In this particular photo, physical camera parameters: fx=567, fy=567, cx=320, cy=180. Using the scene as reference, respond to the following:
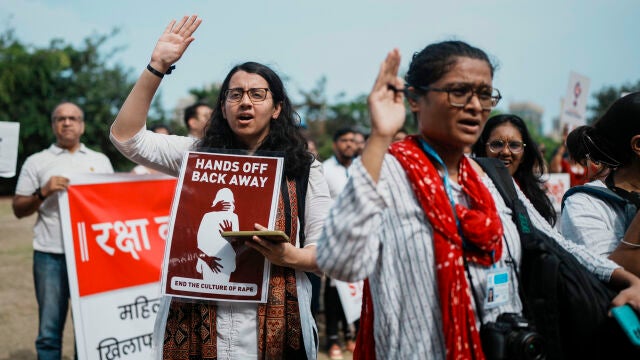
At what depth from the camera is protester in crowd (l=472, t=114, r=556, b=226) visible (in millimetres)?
3727

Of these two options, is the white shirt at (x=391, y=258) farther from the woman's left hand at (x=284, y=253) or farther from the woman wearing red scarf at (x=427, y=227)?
the woman's left hand at (x=284, y=253)

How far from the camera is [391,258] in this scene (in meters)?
1.62

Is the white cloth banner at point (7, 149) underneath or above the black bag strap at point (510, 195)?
above

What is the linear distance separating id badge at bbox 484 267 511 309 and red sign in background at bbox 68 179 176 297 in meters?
3.18

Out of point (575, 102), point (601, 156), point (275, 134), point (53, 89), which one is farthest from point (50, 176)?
point (53, 89)

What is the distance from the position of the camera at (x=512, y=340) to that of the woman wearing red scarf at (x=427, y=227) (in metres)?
0.04

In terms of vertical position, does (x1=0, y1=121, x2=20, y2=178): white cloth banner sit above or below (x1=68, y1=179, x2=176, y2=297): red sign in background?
above

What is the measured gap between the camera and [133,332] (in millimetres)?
4199

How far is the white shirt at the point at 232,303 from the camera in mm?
2205

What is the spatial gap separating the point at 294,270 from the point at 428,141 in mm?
867

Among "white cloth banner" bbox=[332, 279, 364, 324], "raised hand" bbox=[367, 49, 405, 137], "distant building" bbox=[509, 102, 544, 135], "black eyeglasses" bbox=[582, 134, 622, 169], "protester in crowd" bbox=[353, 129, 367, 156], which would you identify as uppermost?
"distant building" bbox=[509, 102, 544, 135]

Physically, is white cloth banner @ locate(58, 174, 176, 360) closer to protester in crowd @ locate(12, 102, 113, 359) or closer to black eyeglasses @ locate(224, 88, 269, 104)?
protester in crowd @ locate(12, 102, 113, 359)

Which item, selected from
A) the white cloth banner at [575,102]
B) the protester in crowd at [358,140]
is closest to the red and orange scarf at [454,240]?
the protester in crowd at [358,140]

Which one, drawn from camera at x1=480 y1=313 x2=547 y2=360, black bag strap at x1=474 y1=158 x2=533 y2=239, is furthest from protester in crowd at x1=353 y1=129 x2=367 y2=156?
camera at x1=480 y1=313 x2=547 y2=360
